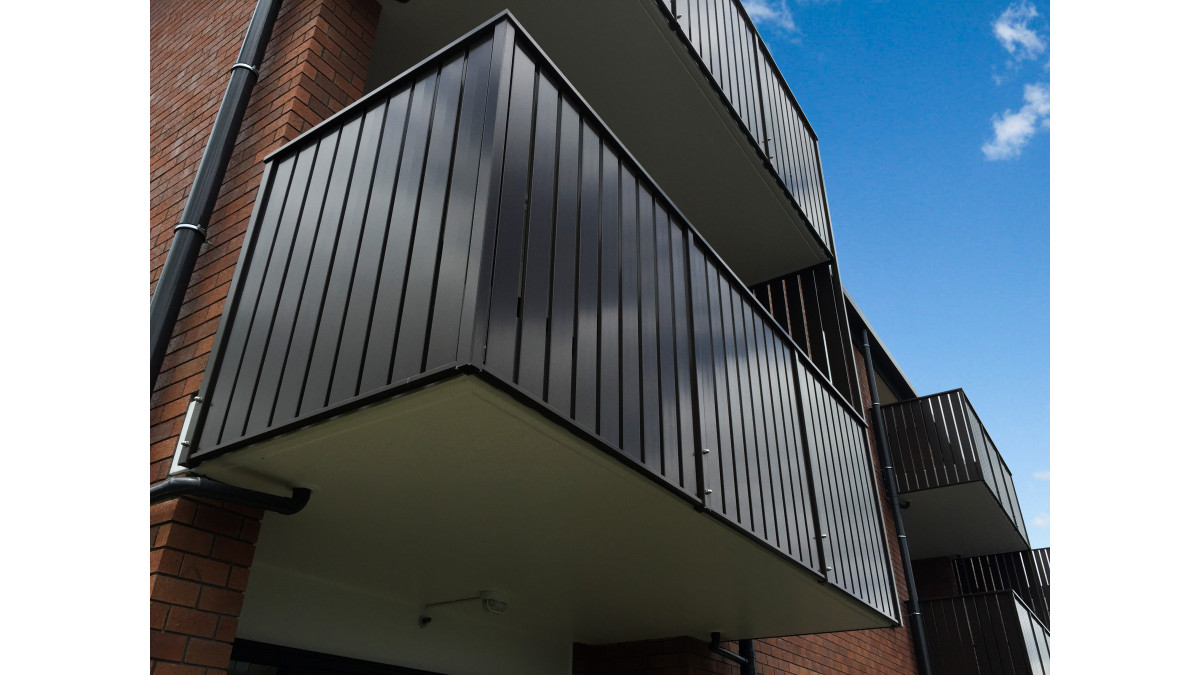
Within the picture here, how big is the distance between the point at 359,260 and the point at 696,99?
11.8ft

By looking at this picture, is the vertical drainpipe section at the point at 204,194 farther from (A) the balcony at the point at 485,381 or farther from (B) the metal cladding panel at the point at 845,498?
(B) the metal cladding panel at the point at 845,498

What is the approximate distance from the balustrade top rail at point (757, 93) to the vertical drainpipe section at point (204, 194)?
7.98ft

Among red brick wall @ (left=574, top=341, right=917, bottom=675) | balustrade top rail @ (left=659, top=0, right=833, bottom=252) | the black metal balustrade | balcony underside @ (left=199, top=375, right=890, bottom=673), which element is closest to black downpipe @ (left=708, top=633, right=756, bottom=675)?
red brick wall @ (left=574, top=341, right=917, bottom=675)

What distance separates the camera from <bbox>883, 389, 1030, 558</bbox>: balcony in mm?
10805

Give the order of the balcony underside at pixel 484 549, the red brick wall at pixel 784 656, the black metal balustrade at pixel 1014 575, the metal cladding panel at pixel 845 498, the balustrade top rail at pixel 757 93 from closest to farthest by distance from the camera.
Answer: the balcony underside at pixel 484 549
the metal cladding panel at pixel 845 498
the red brick wall at pixel 784 656
the balustrade top rail at pixel 757 93
the black metal balustrade at pixel 1014 575

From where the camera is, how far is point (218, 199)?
12.2 ft

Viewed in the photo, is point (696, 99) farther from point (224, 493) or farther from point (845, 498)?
point (224, 493)

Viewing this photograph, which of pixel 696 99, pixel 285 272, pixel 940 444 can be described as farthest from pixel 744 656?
pixel 940 444

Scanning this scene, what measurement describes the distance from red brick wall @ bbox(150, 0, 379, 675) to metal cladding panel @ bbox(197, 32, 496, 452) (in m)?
0.33

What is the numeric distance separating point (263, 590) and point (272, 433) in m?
1.54

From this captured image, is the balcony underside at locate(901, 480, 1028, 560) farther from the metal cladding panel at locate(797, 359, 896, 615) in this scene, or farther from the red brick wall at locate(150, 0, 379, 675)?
the red brick wall at locate(150, 0, 379, 675)

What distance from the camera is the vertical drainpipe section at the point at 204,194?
3.17 m

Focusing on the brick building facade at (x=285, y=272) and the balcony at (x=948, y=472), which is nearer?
the brick building facade at (x=285, y=272)

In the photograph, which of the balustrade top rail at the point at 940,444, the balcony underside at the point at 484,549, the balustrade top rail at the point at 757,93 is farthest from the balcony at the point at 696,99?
the balustrade top rail at the point at 940,444
